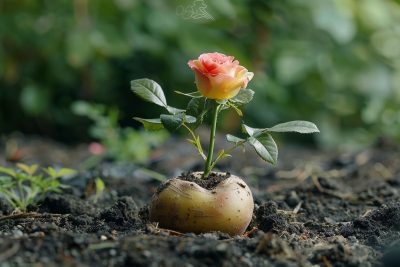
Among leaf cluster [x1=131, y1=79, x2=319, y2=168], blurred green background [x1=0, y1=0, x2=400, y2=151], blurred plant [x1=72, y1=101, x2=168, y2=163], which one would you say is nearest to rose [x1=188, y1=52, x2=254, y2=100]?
leaf cluster [x1=131, y1=79, x2=319, y2=168]

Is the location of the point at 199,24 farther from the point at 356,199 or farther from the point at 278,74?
the point at 356,199

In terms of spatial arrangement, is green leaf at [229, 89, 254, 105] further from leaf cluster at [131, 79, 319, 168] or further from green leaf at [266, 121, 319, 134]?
green leaf at [266, 121, 319, 134]

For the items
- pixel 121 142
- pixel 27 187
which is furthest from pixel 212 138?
pixel 121 142

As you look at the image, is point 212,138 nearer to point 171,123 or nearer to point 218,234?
point 171,123

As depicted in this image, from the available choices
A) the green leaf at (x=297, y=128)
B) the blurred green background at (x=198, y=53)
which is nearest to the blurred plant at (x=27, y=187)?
the green leaf at (x=297, y=128)

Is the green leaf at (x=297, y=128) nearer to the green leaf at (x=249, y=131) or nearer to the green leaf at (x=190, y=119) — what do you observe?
the green leaf at (x=249, y=131)

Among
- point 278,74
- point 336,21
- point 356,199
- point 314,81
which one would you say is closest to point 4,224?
point 356,199
